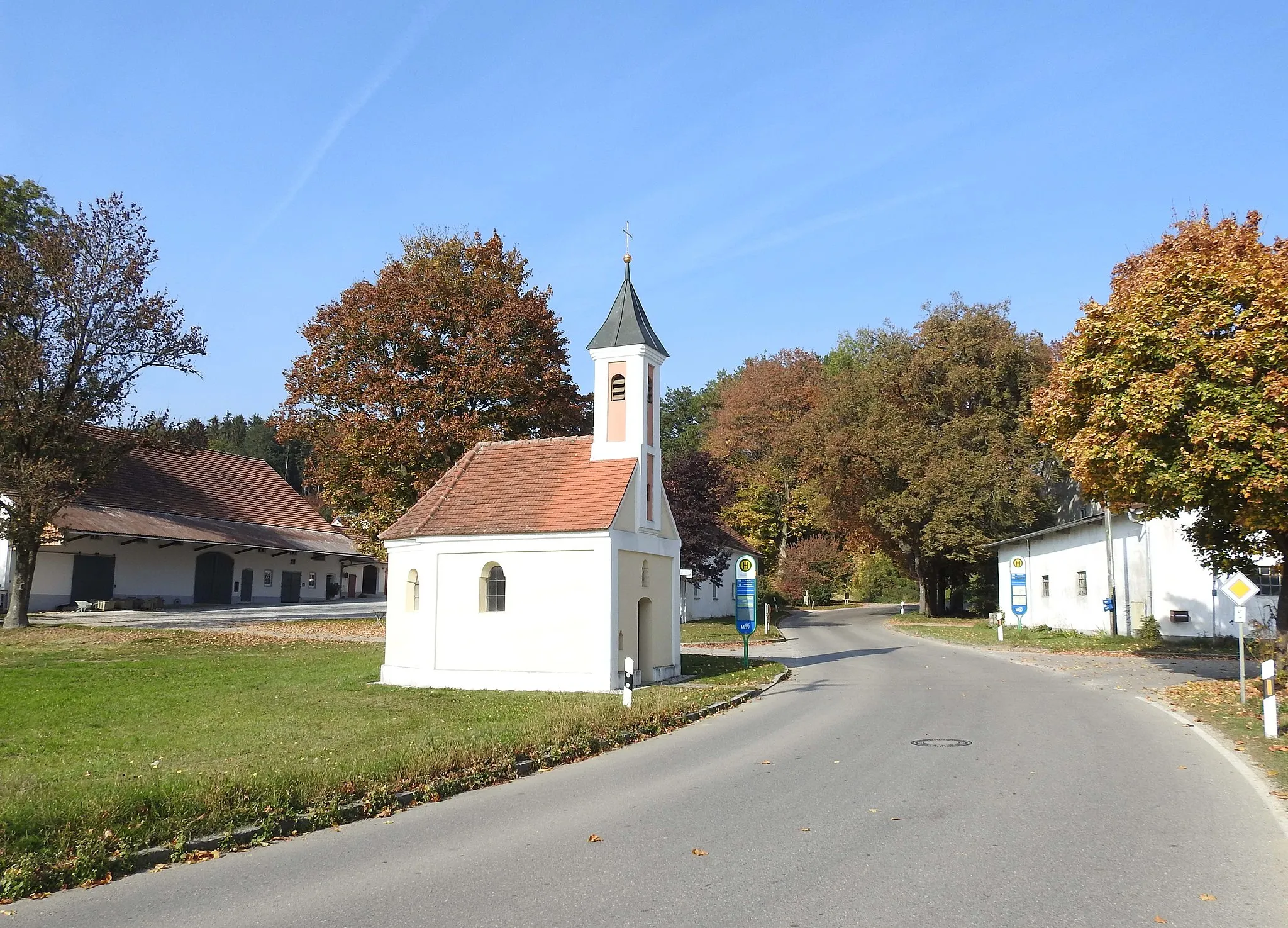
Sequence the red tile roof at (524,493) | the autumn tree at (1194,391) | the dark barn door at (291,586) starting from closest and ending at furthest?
the autumn tree at (1194,391), the red tile roof at (524,493), the dark barn door at (291,586)

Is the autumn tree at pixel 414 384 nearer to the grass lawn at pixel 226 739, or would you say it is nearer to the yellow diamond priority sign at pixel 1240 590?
the grass lawn at pixel 226 739

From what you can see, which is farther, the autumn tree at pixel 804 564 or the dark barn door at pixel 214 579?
the autumn tree at pixel 804 564

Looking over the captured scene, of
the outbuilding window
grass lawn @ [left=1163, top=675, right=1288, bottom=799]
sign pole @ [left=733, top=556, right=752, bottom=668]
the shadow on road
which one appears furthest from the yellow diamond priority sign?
the outbuilding window

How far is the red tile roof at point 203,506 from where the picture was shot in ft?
139

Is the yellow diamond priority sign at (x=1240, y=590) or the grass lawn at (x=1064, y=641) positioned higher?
the yellow diamond priority sign at (x=1240, y=590)

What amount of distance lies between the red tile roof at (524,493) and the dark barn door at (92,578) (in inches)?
970

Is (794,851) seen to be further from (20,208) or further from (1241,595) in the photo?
(20,208)

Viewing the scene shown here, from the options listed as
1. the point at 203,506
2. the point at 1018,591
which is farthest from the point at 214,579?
the point at 1018,591

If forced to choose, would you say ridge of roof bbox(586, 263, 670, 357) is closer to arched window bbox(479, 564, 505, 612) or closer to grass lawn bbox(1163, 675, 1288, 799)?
arched window bbox(479, 564, 505, 612)

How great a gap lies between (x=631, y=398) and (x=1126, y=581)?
21.9 meters

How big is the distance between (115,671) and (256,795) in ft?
49.1

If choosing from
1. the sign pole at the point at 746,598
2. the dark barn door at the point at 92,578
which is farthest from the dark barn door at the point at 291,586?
the sign pole at the point at 746,598

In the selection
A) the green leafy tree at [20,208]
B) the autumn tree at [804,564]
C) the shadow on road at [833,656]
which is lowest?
the shadow on road at [833,656]

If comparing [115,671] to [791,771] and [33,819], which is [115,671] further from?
[791,771]
